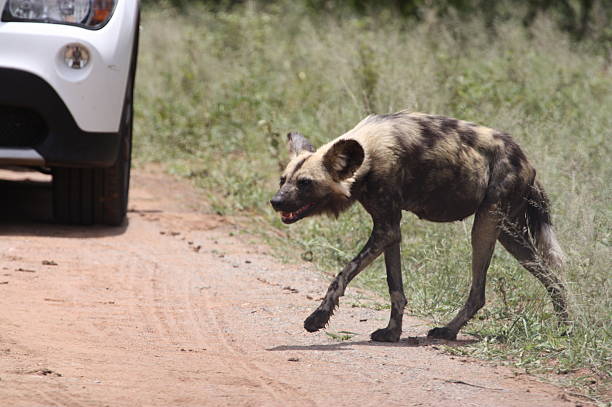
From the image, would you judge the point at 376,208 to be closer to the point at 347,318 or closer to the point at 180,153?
the point at 347,318

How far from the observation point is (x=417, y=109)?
7891mm

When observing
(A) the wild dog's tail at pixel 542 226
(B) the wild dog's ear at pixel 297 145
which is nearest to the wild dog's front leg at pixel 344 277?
(B) the wild dog's ear at pixel 297 145

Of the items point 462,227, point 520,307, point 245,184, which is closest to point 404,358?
point 520,307

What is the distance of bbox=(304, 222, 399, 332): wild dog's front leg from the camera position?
4931 millimetres

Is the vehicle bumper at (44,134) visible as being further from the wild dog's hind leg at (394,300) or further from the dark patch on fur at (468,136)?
the dark patch on fur at (468,136)

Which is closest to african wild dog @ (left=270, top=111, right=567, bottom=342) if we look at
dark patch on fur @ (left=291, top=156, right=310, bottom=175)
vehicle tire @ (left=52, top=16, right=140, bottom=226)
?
dark patch on fur @ (left=291, top=156, right=310, bottom=175)

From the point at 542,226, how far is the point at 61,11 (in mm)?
3075

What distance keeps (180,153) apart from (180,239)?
3.41m

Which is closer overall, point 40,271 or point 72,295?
point 72,295

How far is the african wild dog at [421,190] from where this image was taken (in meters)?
5.04

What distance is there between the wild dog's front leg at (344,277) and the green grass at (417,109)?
1.98ft

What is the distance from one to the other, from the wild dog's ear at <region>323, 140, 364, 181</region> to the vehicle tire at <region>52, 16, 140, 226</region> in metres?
2.38

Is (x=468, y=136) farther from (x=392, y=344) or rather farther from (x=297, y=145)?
(x=392, y=344)

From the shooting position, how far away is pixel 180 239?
7.40m
